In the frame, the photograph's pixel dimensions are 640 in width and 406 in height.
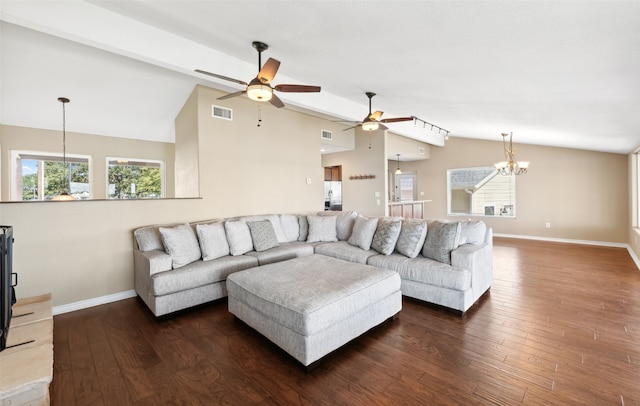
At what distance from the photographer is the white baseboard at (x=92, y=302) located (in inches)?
121

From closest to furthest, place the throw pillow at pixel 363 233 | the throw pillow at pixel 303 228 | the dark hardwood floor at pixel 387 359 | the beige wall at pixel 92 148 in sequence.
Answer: the dark hardwood floor at pixel 387 359, the throw pillow at pixel 363 233, the throw pillow at pixel 303 228, the beige wall at pixel 92 148

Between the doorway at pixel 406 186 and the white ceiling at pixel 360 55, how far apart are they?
15.1 feet

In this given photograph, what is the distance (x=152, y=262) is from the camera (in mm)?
2969

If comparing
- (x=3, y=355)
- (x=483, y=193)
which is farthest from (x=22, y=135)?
(x=483, y=193)

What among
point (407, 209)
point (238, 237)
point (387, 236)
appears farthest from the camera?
point (407, 209)

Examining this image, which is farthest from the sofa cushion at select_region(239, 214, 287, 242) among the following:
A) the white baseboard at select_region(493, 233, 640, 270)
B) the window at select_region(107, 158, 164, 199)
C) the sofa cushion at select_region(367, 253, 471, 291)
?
the white baseboard at select_region(493, 233, 640, 270)

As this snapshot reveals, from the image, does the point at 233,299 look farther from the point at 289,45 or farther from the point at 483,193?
the point at 483,193

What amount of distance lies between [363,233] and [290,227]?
1319 millimetres

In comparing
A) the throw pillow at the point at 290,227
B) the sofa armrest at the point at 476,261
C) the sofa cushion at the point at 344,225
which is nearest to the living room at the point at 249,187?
the throw pillow at the point at 290,227

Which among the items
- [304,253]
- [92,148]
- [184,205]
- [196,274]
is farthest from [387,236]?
[92,148]

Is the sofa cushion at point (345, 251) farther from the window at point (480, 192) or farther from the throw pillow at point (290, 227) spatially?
the window at point (480, 192)

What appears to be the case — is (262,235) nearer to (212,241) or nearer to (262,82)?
(212,241)

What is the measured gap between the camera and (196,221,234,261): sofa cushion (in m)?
3.40

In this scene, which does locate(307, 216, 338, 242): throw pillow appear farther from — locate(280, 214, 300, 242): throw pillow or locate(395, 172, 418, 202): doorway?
locate(395, 172, 418, 202): doorway
